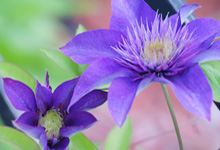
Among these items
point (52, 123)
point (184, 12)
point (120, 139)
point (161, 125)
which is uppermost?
point (184, 12)

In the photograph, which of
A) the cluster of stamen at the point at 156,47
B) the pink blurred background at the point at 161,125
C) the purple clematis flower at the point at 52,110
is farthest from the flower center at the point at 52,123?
the pink blurred background at the point at 161,125

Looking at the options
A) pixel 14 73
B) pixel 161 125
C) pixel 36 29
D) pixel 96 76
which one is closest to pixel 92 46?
pixel 96 76

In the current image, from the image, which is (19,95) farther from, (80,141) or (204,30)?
(204,30)

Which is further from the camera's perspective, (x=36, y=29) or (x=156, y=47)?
(x=36, y=29)

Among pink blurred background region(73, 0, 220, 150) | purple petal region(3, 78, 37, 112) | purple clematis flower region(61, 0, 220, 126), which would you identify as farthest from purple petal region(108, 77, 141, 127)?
pink blurred background region(73, 0, 220, 150)

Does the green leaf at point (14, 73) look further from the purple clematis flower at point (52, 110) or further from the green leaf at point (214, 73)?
the green leaf at point (214, 73)

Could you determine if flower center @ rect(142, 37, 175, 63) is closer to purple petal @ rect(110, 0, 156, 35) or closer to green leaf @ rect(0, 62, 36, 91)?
purple petal @ rect(110, 0, 156, 35)
